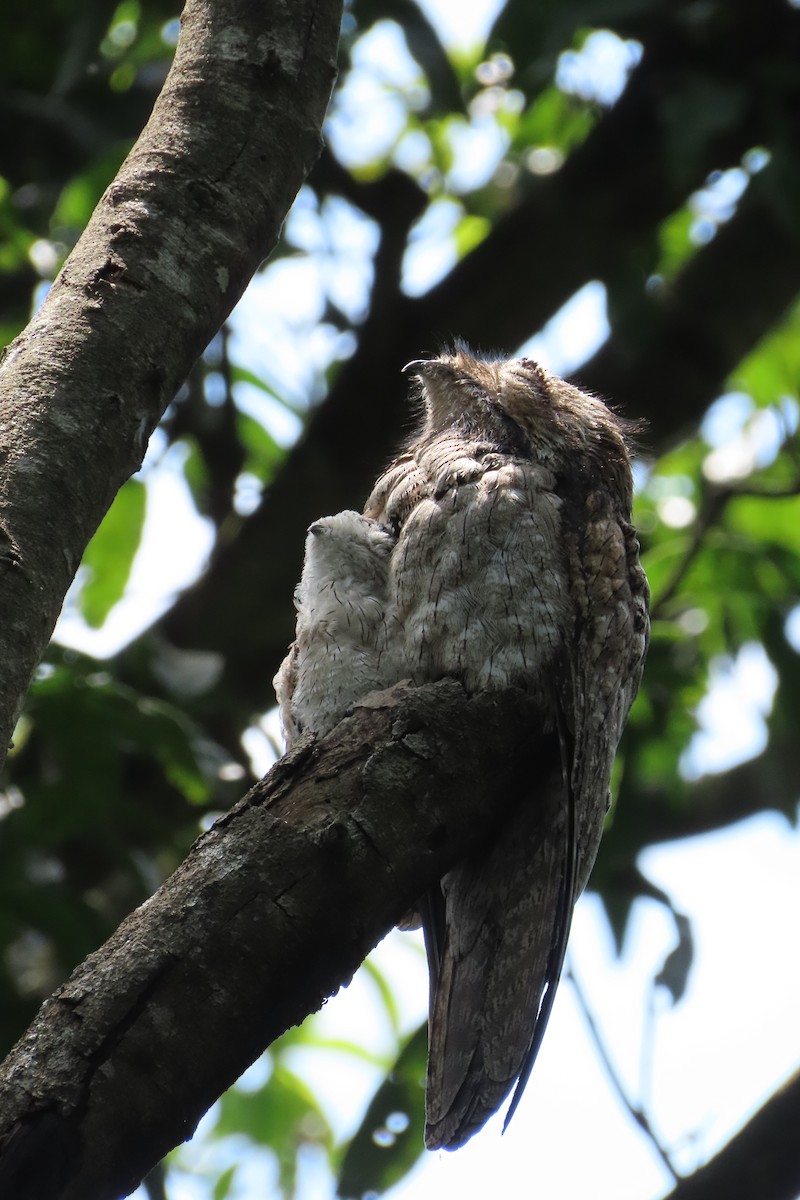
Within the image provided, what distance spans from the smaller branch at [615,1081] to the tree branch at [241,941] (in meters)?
0.95

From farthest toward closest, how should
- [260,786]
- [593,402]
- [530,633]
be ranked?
[593,402], [530,633], [260,786]

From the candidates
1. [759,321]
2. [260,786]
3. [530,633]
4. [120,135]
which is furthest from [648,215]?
[260,786]

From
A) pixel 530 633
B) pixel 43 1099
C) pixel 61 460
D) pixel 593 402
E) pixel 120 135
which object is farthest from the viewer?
pixel 120 135

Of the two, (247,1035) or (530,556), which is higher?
(530,556)

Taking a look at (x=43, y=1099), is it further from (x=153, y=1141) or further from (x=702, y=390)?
(x=702, y=390)

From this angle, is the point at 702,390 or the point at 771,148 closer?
the point at 771,148

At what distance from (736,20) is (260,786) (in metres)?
4.68

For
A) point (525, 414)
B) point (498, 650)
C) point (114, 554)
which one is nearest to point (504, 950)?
point (498, 650)

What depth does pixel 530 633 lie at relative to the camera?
2.75 meters

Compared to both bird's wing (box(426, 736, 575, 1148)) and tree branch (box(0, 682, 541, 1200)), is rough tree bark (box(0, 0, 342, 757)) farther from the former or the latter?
bird's wing (box(426, 736, 575, 1148))

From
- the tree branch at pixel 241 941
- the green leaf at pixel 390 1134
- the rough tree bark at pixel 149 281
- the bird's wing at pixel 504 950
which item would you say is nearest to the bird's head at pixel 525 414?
the bird's wing at pixel 504 950

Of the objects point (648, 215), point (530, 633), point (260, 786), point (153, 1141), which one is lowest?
point (153, 1141)

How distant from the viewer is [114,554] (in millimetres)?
5238

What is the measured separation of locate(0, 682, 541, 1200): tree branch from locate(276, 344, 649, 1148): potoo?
8.4 inches
